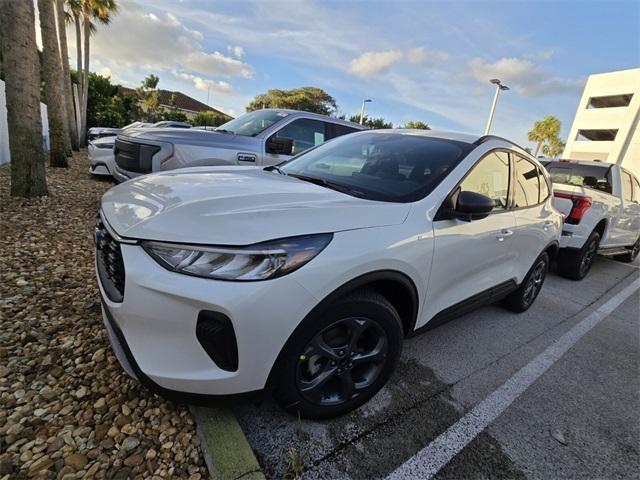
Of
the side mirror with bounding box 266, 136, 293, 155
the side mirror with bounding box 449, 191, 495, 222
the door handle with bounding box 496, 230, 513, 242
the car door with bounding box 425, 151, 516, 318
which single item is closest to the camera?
the side mirror with bounding box 449, 191, 495, 222

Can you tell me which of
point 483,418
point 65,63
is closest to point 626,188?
point 483,418

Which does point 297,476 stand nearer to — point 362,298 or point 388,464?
point 388,464

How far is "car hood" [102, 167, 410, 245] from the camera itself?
5.28ft

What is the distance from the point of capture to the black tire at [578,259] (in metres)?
5.32

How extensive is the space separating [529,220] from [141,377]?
10.9ft

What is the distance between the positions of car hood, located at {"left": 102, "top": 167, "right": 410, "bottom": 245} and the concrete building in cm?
3815

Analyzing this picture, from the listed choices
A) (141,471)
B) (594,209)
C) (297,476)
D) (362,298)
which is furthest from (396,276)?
(594,209)

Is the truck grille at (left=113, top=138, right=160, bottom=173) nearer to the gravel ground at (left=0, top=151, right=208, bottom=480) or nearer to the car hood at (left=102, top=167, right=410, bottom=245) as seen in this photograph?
the gravel ground at (left=0, top=151, right=208, bottom=480)

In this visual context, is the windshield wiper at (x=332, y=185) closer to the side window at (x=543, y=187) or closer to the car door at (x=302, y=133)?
the side window at (x=543, y=187)

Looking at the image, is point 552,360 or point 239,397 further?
point 552,360

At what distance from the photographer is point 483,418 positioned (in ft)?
7.40

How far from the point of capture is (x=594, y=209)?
5.09 metres

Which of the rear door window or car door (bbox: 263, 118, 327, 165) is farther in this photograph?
car door (bbox: 263, 118, 327, 165)

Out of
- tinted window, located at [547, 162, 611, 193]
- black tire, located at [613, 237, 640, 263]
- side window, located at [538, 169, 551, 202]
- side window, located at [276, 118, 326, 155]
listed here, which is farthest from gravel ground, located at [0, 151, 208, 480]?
black tire, located at [613, 237, 640, 263]
